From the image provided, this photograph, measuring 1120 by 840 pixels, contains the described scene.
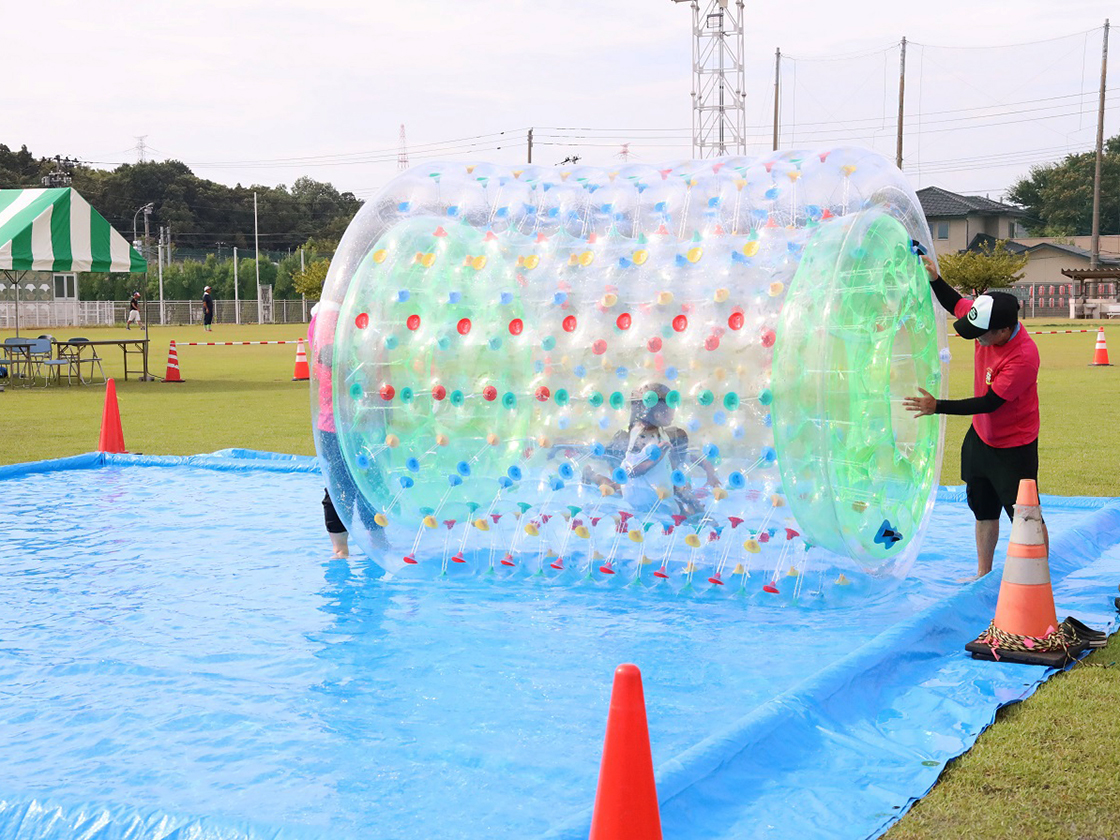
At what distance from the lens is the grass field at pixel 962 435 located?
3.64m

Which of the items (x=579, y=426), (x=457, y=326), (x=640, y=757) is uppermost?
(x=457, y=326)

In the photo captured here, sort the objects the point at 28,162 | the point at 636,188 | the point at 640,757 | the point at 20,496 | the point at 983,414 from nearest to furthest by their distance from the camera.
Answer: the point at 640,757
the point at 983,414
the point at 636,188
the point at 20,496
the point at 28,162

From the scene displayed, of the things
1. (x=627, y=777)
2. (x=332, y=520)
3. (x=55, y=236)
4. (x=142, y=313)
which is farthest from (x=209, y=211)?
(x=627, y=777)

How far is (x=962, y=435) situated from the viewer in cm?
1294

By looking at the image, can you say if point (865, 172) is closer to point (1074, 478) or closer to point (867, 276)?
point (867, 276)

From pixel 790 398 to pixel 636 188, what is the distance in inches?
70.1

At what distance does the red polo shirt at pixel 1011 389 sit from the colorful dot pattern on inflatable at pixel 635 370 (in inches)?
16.5

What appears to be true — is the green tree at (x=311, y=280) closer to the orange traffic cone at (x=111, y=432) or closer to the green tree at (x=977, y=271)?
the green tree at (x=977, y=271)

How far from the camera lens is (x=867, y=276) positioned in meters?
6.07

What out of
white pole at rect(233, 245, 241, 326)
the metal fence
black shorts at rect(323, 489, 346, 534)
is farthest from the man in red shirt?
white pole at rect(233, 245, 241, 326)

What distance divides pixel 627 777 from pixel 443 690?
6.46ft

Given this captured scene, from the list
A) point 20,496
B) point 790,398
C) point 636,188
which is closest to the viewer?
point 790,398

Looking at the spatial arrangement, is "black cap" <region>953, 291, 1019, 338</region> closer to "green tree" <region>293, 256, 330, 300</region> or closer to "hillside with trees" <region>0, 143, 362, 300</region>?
"green tree" <region>293, 256, 330, 300</region>

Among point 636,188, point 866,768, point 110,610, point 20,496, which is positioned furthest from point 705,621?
point 20,496
